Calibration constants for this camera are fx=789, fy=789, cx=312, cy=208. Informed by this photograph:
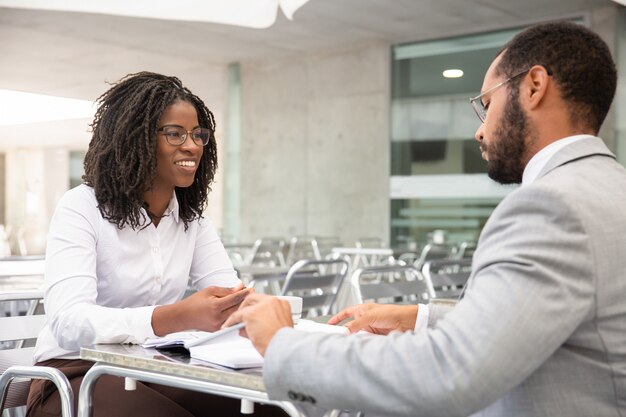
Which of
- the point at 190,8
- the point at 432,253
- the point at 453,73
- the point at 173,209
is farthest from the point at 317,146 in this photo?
the point at 173,209

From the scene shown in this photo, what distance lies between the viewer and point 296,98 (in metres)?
11.1

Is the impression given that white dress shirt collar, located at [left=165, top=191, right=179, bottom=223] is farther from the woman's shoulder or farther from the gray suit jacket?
the gray suit jacket

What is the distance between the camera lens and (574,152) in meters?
1.11

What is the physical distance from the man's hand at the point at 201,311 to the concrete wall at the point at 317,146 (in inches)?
342

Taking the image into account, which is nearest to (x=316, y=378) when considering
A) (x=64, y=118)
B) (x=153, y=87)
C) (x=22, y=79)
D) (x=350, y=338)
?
(x=350, y=338)

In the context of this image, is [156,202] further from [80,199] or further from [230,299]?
[230,299]

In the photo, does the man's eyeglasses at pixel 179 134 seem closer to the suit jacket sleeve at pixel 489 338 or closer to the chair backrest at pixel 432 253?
the suit jacket sleeve at pixel 489 338

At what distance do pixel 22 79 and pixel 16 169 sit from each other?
6.91 meters

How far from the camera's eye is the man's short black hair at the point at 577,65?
111cm

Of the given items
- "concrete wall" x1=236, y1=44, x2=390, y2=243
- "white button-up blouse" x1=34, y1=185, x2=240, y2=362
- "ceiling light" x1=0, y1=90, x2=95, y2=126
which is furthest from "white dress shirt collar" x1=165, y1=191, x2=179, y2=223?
"ceiling light" x1=0, y1=90, x2=95, y2=126

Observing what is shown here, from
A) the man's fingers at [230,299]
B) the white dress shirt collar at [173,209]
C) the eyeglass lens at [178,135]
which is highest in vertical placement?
the eyeglass lens at [178,135]

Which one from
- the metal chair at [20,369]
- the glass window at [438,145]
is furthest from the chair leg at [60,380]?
the glass window at [438,145]

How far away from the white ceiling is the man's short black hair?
7.61 metres

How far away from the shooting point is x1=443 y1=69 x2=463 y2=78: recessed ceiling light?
9.50 meters
